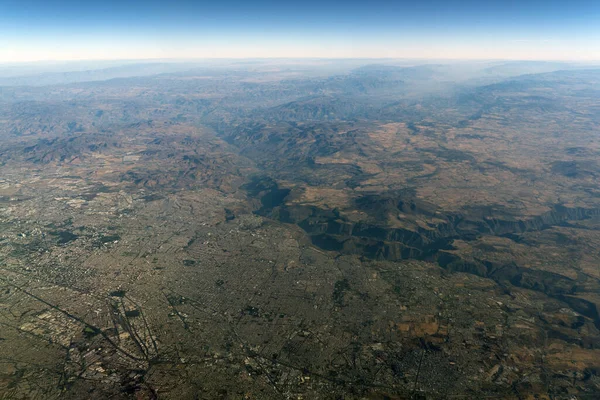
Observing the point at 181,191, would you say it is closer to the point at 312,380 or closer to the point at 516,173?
the point at 312,380

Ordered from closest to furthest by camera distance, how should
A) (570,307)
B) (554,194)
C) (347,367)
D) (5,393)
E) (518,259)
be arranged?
1. (5,393)
2. (347,367)
3. (570,307)
4. (518,259)
5. (554,194)

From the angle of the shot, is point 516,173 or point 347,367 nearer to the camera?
point 347,367

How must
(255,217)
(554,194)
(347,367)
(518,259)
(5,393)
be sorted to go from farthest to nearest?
1. (554,194)
2. (255,217)
3. (518,259)
4. (347,367)
5. (5,393)

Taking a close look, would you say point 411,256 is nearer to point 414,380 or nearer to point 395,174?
point 414,380

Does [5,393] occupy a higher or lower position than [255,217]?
higher

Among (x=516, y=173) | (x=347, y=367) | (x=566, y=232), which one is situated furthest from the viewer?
(x=516, y=173)

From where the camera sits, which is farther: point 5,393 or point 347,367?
point 347,367

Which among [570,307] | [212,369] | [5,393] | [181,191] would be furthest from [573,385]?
[181,191]

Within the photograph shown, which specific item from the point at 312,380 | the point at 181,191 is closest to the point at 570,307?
the point at 312,380

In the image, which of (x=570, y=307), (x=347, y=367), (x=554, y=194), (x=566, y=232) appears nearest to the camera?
(x=347, y=367)
